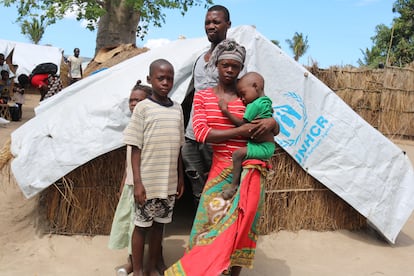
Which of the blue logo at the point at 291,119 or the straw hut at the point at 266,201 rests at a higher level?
the blue logo at the point at 291,119

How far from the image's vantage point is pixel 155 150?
2469 millimetres

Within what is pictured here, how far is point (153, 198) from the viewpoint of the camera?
2.49 metres

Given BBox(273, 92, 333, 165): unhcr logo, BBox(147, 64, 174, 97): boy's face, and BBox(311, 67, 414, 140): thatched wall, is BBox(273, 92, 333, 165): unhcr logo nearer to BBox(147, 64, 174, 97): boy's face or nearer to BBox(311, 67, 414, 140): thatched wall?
BBox(147, 64, 174, 97): boy's face

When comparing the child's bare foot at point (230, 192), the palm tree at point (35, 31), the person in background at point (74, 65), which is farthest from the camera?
the palm tree at point (35, 31)

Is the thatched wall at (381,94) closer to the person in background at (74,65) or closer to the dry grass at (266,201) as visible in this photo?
the dry grass at (266,201)

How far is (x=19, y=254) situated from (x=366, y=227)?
3.11 metres

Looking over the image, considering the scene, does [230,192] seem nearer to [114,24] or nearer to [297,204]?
[297,204]

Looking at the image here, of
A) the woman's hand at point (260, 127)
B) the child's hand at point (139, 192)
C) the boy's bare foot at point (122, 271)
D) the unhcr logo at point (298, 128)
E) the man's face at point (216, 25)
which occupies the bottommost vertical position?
the boy's bare foot at point (122, 271)

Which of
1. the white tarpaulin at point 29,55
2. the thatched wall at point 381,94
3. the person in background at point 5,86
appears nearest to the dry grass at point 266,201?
the thatched wall at point 381,94

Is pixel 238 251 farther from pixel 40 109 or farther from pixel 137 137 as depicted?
pixel 40 109

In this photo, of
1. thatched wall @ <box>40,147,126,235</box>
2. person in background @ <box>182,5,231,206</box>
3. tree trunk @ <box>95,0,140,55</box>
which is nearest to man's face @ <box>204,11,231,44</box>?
person in background @ <box>182,5,231,206</box>

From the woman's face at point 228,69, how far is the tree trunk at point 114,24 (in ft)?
24.3

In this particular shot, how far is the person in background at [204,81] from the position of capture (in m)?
2.75

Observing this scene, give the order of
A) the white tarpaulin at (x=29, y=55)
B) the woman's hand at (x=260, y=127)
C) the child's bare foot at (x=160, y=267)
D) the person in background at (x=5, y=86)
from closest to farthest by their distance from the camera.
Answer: the woman's hand at (x=260, y=127)
the child's bare foot at (x=160, y=267)
the person in background at (x=5, y=86)
the white tarpaulin at (x=29, y=55)
